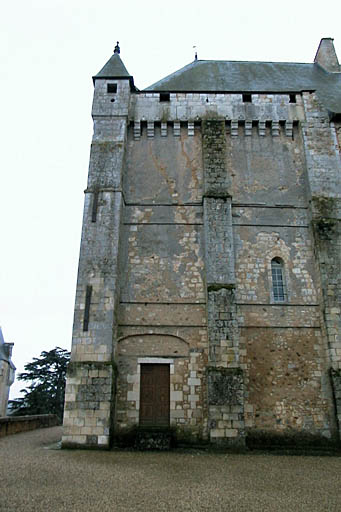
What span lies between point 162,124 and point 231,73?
17.1 feet

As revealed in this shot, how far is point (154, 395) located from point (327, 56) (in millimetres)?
17060

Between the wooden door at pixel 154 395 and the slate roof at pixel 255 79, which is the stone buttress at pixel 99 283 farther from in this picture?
the slate roof at pixel 255 79

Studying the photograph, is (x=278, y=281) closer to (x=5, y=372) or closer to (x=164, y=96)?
(x=164, y=96)

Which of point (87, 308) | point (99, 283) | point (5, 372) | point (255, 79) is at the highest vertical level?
→ point (255, 79)

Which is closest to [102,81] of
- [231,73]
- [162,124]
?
[162,124]

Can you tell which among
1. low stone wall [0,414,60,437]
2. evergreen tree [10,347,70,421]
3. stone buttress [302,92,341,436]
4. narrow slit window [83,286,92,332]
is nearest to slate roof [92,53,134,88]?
stone buttress [302,92,341,436]

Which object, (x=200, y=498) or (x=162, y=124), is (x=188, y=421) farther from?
(x=162, y=124)

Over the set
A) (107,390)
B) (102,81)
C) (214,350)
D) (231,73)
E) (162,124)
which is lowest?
(107,390)

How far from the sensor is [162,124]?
1419 cm

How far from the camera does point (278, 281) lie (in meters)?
12.5

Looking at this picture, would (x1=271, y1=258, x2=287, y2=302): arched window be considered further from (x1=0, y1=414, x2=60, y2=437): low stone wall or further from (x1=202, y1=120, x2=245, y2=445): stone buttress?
(x1=0, y1=414, x2=60, y2=437): low stone wall

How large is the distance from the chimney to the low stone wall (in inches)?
780

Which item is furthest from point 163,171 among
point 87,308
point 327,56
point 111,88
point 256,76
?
point 327,56

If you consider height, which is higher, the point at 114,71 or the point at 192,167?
the point at 114,71
